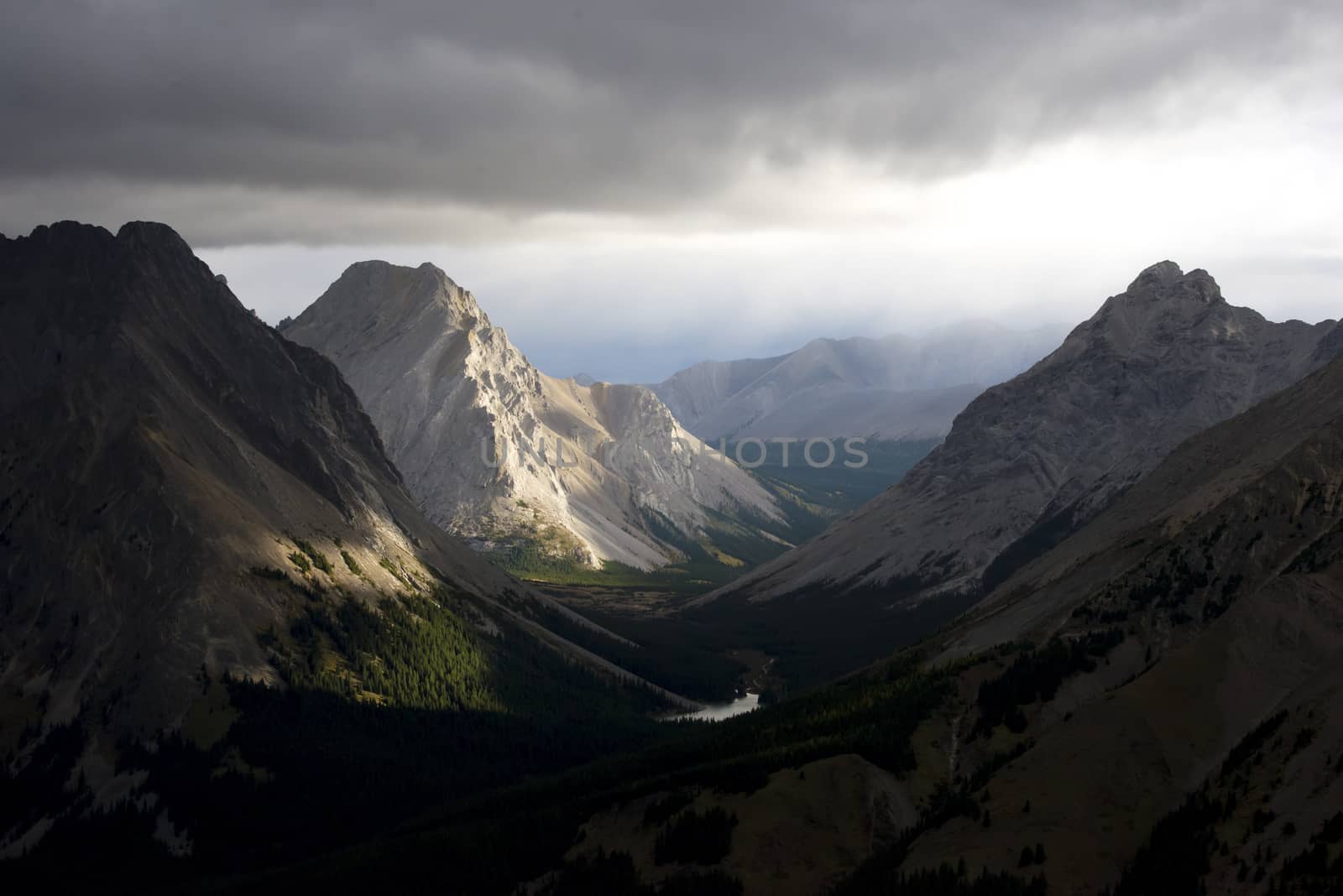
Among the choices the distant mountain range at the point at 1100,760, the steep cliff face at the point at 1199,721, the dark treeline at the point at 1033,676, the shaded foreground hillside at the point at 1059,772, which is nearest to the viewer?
the steep cliff face at the point at 1199,721

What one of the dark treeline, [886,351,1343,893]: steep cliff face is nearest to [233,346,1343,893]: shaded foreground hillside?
[886,351,1343,893]: steep cliff face

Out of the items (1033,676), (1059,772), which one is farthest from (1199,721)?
(1033,676)

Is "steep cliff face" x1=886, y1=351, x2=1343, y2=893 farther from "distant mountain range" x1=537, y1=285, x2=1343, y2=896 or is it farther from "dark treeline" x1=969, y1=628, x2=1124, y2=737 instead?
"dark treeline" x1=969, y1=628, x2=1124, y2=737

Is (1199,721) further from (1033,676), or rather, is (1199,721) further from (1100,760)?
(1033,676)

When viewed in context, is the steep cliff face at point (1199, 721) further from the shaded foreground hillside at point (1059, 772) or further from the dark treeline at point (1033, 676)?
the dark treeline at point (1033, 676)

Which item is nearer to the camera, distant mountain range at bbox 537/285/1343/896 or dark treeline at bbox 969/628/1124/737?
distant mountain range at bbox 537/285/1343/896

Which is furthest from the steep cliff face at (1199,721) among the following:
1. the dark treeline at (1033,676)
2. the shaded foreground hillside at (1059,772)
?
the dark treeline at (1033,676)

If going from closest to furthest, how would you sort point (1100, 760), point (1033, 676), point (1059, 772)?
point (1100, 760)
point (1059, 772)
point (1033, 676)

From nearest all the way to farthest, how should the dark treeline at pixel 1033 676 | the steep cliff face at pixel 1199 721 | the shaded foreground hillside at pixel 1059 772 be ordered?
the steep cliff face at pixel 1199 721 → the shaded foreground hillside at pixel 1059 772 → the dark treeline at pixel 1033 676

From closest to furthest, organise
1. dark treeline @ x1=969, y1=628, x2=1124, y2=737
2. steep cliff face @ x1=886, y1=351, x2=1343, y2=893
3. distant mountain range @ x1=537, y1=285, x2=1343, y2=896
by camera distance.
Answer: steep cliff face @ x1=886, y1=351, x2=1343, y2=893 → distant mountain range @ x1=537, y1=285, x2=1343, y2=896 → dark treeline @ x1=969, y1=628, x2=1124, y2=737

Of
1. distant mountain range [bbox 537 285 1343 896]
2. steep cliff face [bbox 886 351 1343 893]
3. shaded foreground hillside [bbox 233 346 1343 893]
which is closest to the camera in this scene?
steep cliff face [bbox 886 351 1343 893]

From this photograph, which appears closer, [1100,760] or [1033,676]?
[1100,760]

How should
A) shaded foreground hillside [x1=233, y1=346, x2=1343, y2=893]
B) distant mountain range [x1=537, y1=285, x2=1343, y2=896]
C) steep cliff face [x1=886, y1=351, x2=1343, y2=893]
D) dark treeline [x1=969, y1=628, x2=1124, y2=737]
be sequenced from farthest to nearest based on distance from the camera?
1. dark treeline [x1=969, y1=628, x2=1124, y2=737]
2. shaded foreground hillside [x1=233, y1=346, x2=1343, y2=893]
3. distant mountain range [x1=537, y1=285, x2=1343, y2=896]
4. steep cliff face [x1=886, y1=351, x2=1343, y2=893]

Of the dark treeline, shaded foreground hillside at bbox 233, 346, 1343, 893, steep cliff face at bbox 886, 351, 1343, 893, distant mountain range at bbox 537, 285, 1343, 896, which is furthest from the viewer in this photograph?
the dark treeline
